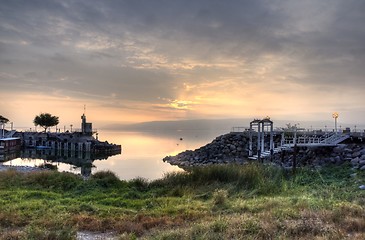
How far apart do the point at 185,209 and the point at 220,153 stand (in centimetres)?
3420

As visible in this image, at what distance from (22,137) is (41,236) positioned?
8379 centimetres

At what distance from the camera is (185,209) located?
10.4 meters

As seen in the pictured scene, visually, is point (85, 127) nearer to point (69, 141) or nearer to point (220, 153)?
point (69, 141)

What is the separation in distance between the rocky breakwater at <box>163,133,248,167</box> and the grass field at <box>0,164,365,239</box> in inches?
935

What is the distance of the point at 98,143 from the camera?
7419cm

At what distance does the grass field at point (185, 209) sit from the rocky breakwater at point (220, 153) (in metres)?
23.8

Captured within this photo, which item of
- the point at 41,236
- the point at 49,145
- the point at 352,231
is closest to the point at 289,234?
the point at 352,231

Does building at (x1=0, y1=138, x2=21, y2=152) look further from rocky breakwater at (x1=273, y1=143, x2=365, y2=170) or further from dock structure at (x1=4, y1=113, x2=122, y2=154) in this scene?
rocky breakwater at (x1=273, y1=143, x2=365, y2=170)

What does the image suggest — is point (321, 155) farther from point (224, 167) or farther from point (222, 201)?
point (222, 201)

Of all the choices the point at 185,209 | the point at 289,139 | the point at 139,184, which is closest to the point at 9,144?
the point at 289,139

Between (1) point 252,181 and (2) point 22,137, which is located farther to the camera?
(2) point 22,137

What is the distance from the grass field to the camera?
23.8ft

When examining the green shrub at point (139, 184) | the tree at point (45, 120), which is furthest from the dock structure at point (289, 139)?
the tree at point (45, 120)

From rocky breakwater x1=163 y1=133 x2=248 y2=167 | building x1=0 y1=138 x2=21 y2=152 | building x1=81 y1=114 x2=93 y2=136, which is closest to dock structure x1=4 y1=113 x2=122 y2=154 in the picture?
building x1=81 y1=114 x2=93 y2=136
